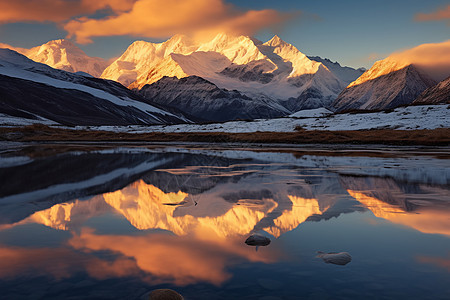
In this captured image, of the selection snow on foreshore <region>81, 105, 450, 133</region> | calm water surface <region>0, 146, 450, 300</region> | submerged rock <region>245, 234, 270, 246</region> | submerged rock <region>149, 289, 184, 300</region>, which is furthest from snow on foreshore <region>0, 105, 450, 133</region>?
submerged rock <region>149, 289, 184, 300</region>

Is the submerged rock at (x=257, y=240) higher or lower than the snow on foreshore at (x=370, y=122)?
lower

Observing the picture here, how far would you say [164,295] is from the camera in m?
4.95

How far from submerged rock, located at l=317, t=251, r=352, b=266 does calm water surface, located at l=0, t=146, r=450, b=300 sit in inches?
5.7

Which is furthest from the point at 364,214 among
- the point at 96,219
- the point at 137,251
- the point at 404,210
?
the point at 96,219

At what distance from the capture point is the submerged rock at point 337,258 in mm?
6293

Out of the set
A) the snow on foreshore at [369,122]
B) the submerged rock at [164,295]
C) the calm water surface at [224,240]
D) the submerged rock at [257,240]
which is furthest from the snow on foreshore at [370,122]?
the submerged rock at [164,295]

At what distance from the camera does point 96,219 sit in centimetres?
940


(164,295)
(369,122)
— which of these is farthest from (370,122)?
(164,295)

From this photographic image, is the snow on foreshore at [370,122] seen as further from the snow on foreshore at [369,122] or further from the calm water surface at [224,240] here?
the calm water surface at [224,240]

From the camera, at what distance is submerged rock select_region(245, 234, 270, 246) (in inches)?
289

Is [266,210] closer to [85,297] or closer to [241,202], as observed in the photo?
[241,202]

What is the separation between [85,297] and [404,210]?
27.4ft

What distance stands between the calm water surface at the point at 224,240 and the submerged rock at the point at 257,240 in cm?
15

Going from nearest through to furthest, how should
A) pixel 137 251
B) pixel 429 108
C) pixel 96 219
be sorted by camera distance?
pixel 137 251
pixel 96 219
pixel 429 108
